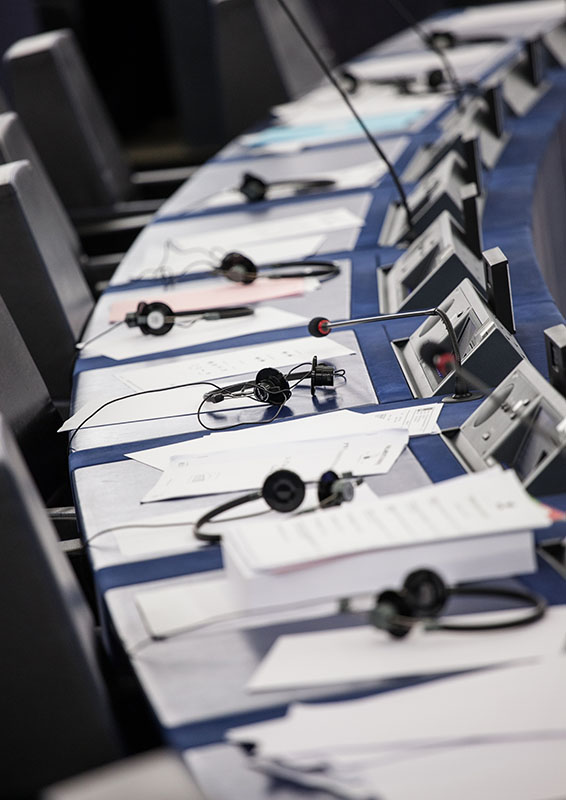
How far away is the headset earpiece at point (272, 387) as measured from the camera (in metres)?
1.71

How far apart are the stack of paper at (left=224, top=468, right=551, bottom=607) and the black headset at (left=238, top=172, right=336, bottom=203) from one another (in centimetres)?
195

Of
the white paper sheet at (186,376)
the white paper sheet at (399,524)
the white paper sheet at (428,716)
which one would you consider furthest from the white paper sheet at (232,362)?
the white paper sheet at (428,716)

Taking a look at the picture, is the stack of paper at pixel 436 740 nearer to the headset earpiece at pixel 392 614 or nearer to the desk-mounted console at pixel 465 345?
the headset earpiece at pixel 392 614

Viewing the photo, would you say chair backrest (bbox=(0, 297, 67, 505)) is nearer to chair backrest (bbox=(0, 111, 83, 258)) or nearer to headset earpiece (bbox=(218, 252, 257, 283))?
headset earpiece (bbox=(218, 252, 257, 283))

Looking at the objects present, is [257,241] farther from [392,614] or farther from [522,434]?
[392,614]

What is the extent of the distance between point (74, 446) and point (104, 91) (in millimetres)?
7159

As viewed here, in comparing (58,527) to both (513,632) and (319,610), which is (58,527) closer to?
Result: (319,610)

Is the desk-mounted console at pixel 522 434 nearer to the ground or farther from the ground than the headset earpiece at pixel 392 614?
nearer to the ground

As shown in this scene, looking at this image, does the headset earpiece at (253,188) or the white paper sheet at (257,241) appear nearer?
the white paper sheet at (257,241)

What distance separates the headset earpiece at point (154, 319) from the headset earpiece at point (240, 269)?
0.88 feet

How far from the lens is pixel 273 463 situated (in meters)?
1.50

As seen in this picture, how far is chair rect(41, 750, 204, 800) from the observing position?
0.78m

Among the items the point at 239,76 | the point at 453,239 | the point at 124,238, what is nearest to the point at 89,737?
the point at 453,239

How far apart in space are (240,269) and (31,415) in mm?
595
